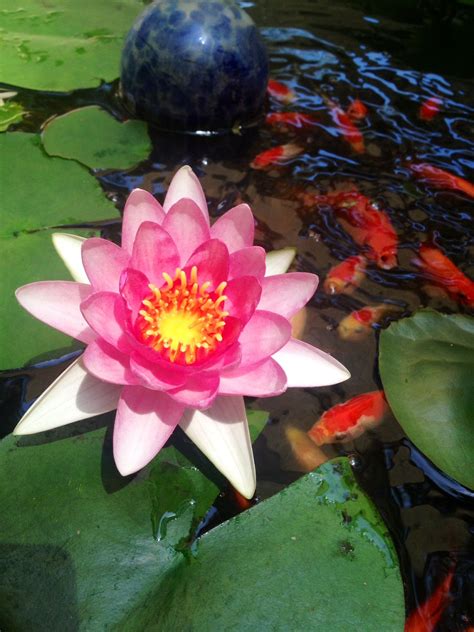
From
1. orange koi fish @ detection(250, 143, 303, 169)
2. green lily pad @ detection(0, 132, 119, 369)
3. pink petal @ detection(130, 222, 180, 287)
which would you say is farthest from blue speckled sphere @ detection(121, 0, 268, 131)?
pink petal @ detection(130, 222, 180, 287)

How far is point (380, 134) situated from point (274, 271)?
1584 mm

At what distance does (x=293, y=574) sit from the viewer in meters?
1.07

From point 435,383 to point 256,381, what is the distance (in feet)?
1.89

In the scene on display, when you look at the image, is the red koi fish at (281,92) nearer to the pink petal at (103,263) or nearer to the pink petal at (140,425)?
the pink petal at (103,263)

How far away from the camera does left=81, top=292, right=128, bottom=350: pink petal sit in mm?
1069

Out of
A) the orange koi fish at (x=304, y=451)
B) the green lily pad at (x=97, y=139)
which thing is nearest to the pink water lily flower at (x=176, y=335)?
the orange koi fish at (x=304, y=451)

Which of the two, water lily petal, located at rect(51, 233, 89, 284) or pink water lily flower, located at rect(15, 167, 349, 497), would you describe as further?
water lily petal, located at rect(51, 233, 89, 284)

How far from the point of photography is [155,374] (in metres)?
1.07

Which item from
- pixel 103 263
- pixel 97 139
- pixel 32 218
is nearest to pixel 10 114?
pixel 97 139

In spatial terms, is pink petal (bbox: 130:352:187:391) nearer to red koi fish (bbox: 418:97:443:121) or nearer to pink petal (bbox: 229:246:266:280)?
pink petal (bbox: 229:246:266:280)

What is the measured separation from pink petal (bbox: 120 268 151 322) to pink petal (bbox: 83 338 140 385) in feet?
0.27

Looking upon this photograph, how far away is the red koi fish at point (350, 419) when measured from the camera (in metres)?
1.43

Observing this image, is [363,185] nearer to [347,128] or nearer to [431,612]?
[347,128]

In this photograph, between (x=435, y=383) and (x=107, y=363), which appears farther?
(x=435, y=383)
